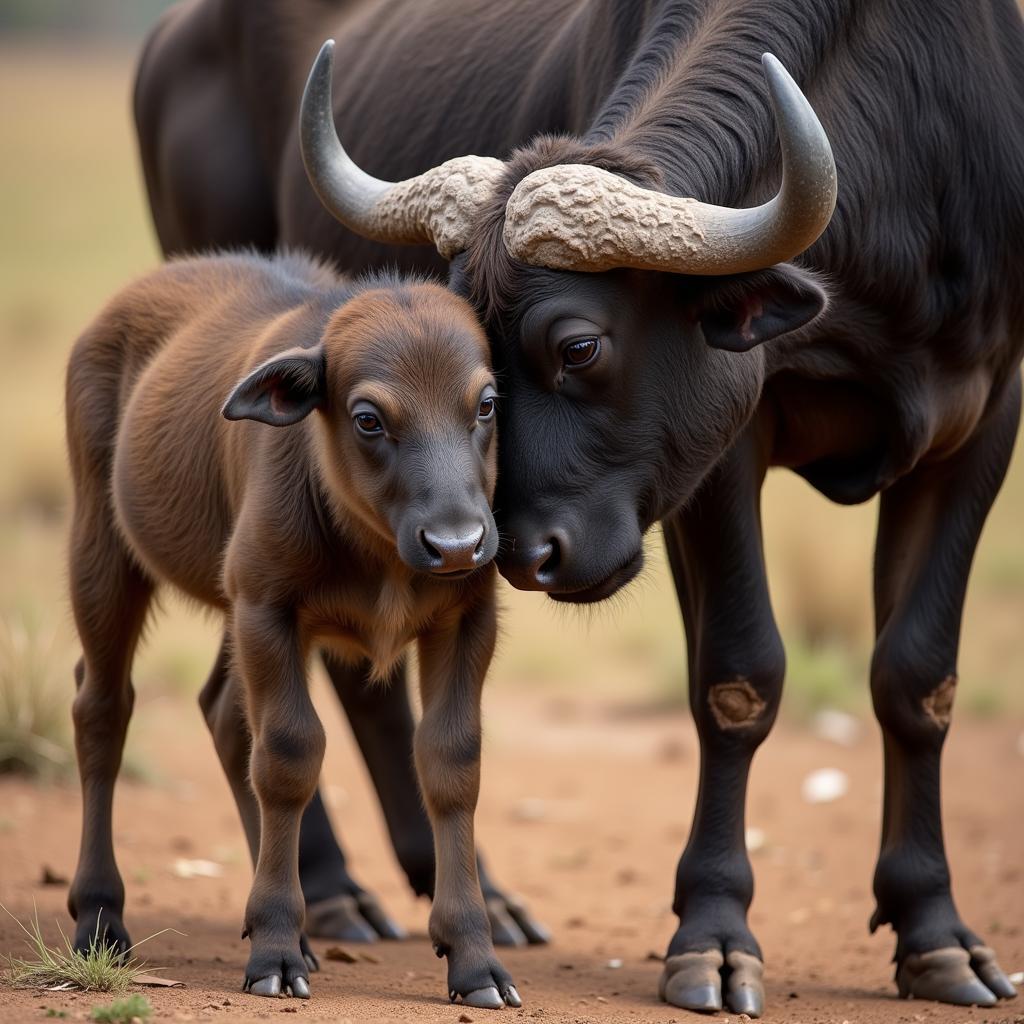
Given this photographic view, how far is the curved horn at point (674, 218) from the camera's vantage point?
4270 millimetres

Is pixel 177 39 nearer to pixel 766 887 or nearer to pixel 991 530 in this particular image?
pixel 766 887

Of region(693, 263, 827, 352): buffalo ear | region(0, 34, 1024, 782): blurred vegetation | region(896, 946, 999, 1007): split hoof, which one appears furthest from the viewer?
region(0, 34, 1024, 782): blurred vegetation

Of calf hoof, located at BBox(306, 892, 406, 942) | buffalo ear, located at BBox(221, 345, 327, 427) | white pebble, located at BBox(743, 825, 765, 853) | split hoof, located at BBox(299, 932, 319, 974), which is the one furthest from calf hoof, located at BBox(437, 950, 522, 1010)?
white pebble, located at BBox(743, 825, 765, 853)

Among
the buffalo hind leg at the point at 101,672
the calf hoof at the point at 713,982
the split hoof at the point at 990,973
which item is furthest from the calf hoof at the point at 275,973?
the split hoof at the point at 990,973

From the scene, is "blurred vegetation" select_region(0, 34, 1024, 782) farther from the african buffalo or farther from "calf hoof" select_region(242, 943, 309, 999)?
"calf hoof" select_region(242, 943, 309, 999)

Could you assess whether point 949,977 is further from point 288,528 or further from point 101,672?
point 101,672

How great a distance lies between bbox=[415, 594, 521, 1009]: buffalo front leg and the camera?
447cm

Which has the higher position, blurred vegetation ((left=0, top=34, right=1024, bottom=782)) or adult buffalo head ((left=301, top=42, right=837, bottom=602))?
adult buffalo head ((left=301, top=42, right=837, bottom=602))

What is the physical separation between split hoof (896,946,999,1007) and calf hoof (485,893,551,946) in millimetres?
1418

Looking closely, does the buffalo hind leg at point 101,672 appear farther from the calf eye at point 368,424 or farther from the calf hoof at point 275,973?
the calf eye at point 368,424

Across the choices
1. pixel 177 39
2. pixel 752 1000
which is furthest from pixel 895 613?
pixel 177 39

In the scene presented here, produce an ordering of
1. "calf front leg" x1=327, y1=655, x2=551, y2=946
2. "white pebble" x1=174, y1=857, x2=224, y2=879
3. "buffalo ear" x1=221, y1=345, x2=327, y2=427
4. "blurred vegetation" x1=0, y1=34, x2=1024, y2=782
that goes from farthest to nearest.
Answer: "blurred vegetation" x1=0, y1=34, x2=1024, y2=782, "white pebble" x1=174, y1=857, x2=224, y2=879, "calf front leg" x1=327, y1=655, x2=551, y2=946, "buffalo ear" x1=221, y1=345, x2=327, y2=427

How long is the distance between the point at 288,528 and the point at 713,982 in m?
1.92

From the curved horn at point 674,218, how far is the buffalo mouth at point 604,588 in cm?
80
